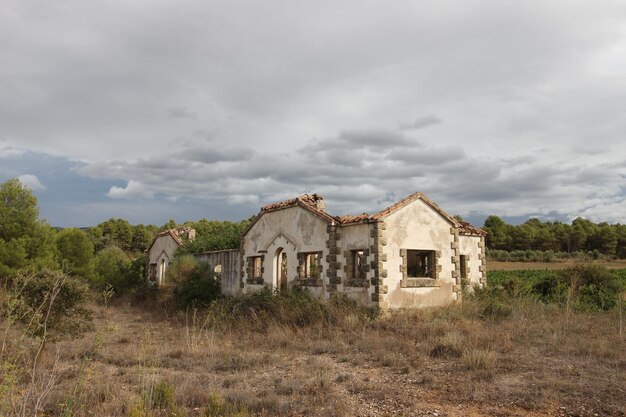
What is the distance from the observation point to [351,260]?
50.3 feet

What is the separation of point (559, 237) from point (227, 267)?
204 feet

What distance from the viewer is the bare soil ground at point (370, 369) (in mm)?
6605

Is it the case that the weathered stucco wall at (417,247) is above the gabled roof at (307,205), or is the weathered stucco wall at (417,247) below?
below

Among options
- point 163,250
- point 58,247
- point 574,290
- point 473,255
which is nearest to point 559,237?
point 574,290

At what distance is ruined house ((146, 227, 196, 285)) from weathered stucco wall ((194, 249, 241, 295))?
3990mm

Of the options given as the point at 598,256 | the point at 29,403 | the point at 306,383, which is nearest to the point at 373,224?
the point at 306,383

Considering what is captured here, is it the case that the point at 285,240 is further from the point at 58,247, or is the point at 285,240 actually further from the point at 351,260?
the point at 58,247

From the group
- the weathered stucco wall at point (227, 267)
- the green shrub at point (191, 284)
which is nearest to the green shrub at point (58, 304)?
the green shrub at point (191, 284)

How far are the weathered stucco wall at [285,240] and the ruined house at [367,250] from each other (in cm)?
3

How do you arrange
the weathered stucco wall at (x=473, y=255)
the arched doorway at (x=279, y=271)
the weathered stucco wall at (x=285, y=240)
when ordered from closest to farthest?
1. the weathered stucco wall at (x=285, y=240)
2. the arched doorway at (x=279, y=271)
3. the weathered stucco wall at (x=473, y=255)

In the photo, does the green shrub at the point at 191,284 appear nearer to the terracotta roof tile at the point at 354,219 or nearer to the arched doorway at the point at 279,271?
the arched doorway at the point at 279,271

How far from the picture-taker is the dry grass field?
21.5 ft

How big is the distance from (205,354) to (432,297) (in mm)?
8176

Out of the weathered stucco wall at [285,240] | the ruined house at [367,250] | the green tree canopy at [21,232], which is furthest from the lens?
the green tree canopy at [21,232]
